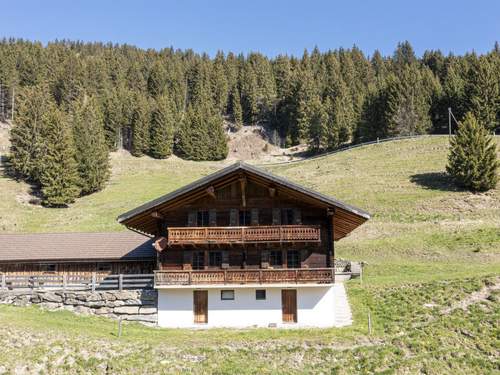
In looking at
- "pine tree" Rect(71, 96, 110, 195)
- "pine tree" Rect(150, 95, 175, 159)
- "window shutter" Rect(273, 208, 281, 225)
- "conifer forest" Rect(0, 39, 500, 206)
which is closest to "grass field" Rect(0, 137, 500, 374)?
"window shutter" Rect(273, 208, 281, 225)

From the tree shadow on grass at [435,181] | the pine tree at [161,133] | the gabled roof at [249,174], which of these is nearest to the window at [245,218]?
the gabled roof at [249,174]

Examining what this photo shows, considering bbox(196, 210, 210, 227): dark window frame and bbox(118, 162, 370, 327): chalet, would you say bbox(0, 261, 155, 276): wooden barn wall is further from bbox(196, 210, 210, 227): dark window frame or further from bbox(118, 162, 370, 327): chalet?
bbox(196, 210, 210, 227): dark window frame

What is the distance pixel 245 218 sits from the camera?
31.1 meters

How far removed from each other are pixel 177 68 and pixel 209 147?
179 ft

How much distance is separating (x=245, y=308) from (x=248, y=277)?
1.76 metres

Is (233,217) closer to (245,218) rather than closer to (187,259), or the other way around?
(245,218)

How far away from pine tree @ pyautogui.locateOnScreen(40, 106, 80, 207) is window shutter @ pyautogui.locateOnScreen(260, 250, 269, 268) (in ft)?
154

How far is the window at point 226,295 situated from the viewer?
29.9 meters

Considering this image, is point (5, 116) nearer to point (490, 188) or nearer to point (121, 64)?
point (121, 64)

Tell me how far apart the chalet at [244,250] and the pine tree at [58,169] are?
4345 cm

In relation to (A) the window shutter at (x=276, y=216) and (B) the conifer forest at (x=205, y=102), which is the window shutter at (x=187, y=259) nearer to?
(A) the window shutter at (x=276, y=216)

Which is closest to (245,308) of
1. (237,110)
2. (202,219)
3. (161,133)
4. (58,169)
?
(202,219)

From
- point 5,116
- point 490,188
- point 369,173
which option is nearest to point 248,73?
point 5,116

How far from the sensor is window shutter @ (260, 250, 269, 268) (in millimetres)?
30656
